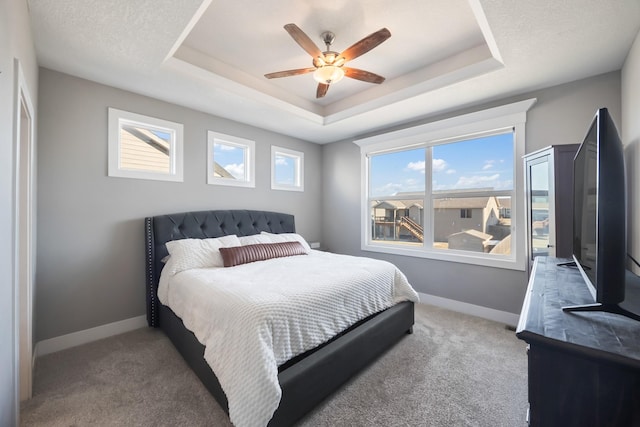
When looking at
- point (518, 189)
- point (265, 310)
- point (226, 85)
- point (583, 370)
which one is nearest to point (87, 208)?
point (226, 85)

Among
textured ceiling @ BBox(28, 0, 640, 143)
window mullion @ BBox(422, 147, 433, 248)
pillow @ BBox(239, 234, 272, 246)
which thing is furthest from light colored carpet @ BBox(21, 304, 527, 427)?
textured ceiling @ BBox(28, 0, 640, 143)

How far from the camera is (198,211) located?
10.5ft

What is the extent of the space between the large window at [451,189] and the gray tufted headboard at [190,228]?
1.66 m

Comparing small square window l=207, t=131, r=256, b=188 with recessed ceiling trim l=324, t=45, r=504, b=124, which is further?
small square window l=207, t=131, r=256, b=188

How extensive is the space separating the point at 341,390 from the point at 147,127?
10.6ft

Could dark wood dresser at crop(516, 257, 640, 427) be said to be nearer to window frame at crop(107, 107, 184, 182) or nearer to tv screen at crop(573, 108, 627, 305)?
tv screen at crop(573, 108, 627, 305)

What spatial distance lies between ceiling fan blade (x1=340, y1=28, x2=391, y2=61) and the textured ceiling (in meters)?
0.34

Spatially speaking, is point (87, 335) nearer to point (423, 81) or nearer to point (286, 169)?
point (286, 169)

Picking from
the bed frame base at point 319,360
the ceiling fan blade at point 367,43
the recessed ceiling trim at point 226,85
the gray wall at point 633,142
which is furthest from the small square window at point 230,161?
the gray wall at point 633,142

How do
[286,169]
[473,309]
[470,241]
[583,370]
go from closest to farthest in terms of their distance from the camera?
[583,370], [473,309], [470,241], [286,169]

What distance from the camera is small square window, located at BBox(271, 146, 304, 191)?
13.4 feet

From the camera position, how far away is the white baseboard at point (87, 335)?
2.28 metres

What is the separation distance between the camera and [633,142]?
1.92 m

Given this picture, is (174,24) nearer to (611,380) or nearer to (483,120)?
(611,380)
